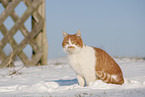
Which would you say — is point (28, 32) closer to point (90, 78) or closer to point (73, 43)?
point (73, 43)

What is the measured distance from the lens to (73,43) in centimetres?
403

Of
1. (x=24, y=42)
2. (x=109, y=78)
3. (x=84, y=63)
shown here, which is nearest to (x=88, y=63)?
(x=84, y=63)

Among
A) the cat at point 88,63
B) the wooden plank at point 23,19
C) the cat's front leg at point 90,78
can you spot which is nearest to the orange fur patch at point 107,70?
the cat at point 88,63

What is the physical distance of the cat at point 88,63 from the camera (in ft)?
13.2

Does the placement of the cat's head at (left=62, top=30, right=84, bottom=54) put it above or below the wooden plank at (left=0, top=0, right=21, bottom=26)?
below

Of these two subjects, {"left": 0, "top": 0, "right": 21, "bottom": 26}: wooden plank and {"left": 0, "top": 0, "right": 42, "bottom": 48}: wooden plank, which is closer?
{"left": 0, "top": 0, "right": 42, "bottom": 48}: wooden plank

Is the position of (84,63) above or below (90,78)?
above

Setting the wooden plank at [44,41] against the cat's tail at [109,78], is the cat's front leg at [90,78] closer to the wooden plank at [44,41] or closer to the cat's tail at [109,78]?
the cat's tail at [109,78]

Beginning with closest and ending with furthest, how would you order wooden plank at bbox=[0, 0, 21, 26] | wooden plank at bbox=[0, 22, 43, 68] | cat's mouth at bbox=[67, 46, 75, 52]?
cat's mouth at bbox=[67, 46, 75, 52] → wooden plank at bbox=[0, 22, 43, 68] → wooden plank at bbox=[0, 0, 21, 26]

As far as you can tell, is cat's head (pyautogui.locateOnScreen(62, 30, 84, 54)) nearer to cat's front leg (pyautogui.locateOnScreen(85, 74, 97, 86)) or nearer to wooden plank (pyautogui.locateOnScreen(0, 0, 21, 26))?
Result: cat's front leg (pyautogui.locateOnScreen(85, 74, 97, 86))

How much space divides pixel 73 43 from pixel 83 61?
40 centimetres

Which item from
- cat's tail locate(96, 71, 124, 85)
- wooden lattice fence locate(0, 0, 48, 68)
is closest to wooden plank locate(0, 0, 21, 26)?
wooden lattice fence locate(0, 0, 48, 68)

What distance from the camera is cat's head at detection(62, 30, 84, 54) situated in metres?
4.00

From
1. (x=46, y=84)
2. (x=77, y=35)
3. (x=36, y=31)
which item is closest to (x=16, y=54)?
(x=36, y=31)
